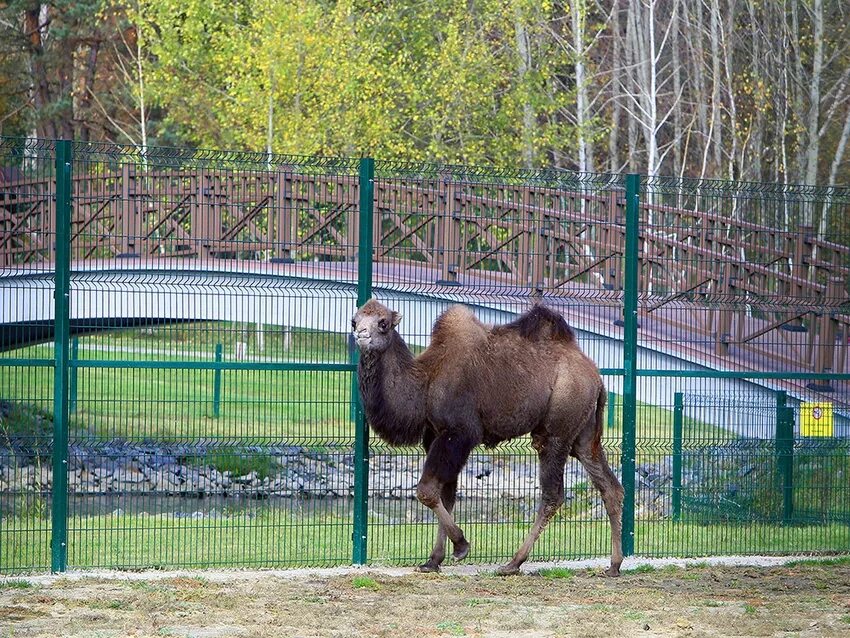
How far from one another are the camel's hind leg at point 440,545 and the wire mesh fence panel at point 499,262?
0.49m

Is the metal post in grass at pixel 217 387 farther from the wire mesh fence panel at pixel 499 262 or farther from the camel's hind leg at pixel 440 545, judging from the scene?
the camel's hind leg at pixel 440 545

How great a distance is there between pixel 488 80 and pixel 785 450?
21.5 metres

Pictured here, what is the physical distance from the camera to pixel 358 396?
41.2ft

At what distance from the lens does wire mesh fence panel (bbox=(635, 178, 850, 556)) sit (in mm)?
13930

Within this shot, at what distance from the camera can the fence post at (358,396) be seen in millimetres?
12531

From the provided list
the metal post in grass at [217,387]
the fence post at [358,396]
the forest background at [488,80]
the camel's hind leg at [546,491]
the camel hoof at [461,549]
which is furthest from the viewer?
the forest background at [488,80]

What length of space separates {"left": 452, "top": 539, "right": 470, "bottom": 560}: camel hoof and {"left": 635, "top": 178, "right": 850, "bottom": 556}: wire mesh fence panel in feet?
7.63

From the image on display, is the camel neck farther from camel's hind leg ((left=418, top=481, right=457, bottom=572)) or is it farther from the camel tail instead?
the camel tail

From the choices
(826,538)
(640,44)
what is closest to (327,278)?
(826,538)

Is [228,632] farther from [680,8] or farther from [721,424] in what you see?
[680,8]

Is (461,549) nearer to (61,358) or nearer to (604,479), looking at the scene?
(604,479)

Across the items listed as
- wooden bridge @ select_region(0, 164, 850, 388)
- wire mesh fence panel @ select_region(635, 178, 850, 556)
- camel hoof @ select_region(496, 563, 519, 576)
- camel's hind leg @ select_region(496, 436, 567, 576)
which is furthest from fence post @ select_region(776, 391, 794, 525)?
camel hoof @ select_region(496, 563, 519, 576)

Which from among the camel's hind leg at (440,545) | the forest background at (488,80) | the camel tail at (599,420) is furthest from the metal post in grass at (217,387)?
the forest background at (488,80)

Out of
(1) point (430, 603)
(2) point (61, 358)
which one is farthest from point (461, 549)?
(2) point (61, 358)
